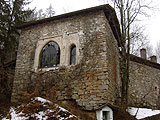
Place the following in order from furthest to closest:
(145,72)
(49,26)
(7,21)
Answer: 1. (145,72)
2. (7,21)
3. (49,26)

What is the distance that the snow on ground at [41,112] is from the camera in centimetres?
546

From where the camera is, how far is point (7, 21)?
1153cm

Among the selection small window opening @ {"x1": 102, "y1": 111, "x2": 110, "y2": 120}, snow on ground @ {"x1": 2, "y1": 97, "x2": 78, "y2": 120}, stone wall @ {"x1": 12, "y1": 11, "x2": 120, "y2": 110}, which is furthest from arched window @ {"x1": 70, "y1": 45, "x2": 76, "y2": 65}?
small window opening @ {"x1": 102, "y1": 111, "x2": 110, "y2": 120}

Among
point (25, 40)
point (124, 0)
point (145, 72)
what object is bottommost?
point (145, 72)

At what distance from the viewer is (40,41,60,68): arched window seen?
335 inches

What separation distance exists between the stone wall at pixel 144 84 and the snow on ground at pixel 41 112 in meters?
6.50

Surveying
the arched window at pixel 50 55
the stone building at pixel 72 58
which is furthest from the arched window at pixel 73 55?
the arched window at pixel 50 55

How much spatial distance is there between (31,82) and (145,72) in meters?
8.59

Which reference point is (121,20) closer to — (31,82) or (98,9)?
(98,9)

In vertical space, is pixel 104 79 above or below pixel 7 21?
below

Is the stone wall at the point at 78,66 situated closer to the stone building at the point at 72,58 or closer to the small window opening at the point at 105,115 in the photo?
the stone building at the point at 72,58

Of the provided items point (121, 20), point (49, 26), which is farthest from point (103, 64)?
point (49, 26)

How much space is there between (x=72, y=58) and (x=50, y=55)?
4.40 ft

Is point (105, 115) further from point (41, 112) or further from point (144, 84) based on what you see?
point (144, 84)
